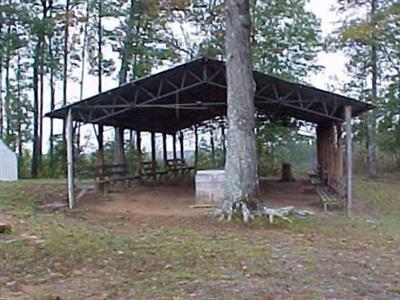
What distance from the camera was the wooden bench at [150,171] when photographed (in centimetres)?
1965

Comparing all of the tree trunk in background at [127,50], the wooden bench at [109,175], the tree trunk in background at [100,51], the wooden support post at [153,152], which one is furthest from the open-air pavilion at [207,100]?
the tree trunk in background at [100,51]

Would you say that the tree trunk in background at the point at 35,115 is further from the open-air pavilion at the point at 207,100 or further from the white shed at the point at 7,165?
the open-air pavilion at the point at 207,100

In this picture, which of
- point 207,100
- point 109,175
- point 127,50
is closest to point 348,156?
point 207,100

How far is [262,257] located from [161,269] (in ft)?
4.41

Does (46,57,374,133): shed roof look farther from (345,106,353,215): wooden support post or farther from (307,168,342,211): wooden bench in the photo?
(307,168,342,211): wooden bench

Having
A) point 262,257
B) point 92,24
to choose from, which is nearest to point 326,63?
point 92,24

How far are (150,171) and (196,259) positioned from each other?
14.1 metres

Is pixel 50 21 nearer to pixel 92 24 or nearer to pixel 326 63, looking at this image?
pixel 92 24

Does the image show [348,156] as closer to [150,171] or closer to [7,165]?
[150,171]

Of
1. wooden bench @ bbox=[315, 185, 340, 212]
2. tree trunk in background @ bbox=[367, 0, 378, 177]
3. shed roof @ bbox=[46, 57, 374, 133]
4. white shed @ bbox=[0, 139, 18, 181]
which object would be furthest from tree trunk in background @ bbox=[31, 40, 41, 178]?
wooden bench @ bbox=[315, 185, 340, 212]

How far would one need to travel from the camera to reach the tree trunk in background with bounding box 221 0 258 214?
1045 centimetres

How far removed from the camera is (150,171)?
2041cm

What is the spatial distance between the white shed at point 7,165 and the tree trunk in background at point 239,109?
46.3 feet

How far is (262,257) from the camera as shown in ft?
22.0
